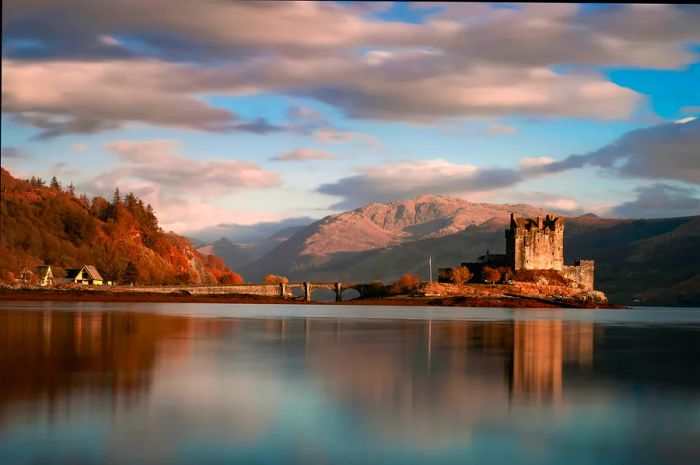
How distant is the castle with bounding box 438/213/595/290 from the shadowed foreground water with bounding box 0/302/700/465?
10030 centimetres

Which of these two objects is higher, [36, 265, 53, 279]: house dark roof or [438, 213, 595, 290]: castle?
[438, 213, 595, 290]: castle

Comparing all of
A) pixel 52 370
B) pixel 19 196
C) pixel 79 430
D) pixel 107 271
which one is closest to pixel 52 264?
pixel 107 271

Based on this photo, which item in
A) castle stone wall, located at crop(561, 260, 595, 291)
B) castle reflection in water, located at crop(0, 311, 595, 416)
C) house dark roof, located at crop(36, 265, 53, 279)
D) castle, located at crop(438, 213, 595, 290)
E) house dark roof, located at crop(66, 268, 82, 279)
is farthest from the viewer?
castle stone wall, located at crop(561, 260, 595, 291)

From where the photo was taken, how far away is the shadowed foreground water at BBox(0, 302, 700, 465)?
15523 millimetres

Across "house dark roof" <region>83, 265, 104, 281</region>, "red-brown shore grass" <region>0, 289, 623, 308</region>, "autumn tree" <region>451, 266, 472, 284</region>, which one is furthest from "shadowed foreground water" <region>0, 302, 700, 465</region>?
"house dark roof" <region>83, 265, 104, 281</region>

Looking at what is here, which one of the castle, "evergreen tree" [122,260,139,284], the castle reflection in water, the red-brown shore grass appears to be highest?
the castle

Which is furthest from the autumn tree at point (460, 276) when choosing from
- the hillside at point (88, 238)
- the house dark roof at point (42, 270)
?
the house dark roof at point (42, 270)

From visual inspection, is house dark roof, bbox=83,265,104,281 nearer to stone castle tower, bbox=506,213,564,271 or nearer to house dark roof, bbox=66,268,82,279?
house dark roof, bbox=66,268,82,279

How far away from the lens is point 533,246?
138125 mm

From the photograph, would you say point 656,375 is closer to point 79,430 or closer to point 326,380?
point 326,380

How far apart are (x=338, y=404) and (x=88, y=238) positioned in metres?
149

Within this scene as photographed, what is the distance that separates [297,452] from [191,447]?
6.20 ft

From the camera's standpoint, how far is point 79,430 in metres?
16.6

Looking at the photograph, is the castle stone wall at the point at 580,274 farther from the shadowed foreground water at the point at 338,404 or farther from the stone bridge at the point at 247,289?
the shadowed foreground water at the point at 338,404
